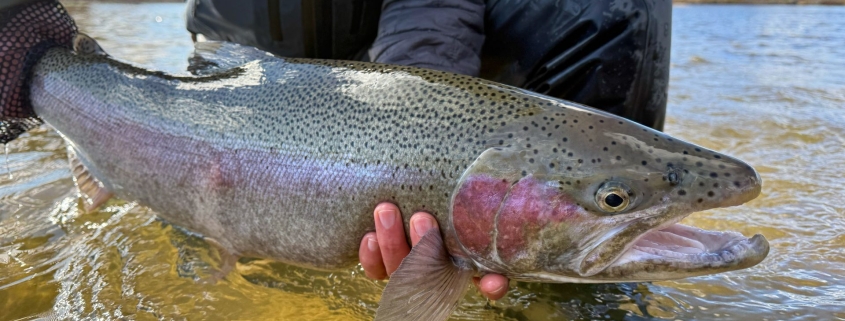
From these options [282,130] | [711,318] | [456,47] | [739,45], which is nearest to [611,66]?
[456,47]

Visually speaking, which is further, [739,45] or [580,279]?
[739,45]

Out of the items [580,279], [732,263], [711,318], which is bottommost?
[711,318]

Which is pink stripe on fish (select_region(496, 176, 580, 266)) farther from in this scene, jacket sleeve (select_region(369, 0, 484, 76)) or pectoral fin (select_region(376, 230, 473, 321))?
jacket sleeve (select_region(369, 0, 484, 76))

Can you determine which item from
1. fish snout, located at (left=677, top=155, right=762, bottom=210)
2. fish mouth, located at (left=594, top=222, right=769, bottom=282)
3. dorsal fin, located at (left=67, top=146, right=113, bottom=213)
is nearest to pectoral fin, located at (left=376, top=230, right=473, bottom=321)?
fish mouth, located at (left=594, top=222, right=769, bottom=282)

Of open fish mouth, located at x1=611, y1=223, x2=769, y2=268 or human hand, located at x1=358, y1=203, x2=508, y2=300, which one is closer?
open fish mouth, located at x1=611, y1=223, x2=769, y2=268

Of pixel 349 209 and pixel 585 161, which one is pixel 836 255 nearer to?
pixel 585 161

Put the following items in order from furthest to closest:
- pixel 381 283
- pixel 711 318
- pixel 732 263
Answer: pixel 381 283 → pixel 711 318 → pixel 732 263

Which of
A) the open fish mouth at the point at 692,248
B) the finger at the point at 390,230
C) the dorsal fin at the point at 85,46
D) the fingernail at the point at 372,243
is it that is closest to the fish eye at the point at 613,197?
the open fish mouth at the point at 692,248

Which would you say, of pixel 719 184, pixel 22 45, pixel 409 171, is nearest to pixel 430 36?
pixel 409 171
